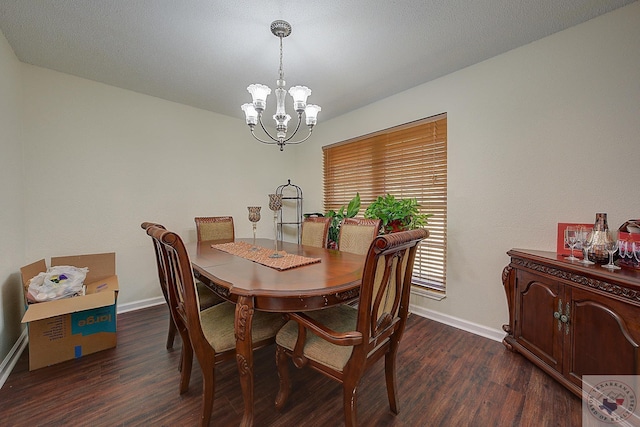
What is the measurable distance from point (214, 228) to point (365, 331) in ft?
7.79

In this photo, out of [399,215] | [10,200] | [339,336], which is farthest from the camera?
[399,215]

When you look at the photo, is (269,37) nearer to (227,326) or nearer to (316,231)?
(316,231)

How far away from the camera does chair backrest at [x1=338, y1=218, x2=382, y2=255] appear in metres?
2.17

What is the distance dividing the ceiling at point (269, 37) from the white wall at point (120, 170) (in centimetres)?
29

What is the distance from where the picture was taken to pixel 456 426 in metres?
1.29

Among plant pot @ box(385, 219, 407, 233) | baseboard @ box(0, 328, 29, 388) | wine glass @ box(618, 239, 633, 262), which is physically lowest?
baseboard @ box(0, 328, 29, 388)

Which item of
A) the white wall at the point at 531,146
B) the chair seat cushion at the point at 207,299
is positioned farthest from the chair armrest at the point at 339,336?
the white wall at the point at 531,146

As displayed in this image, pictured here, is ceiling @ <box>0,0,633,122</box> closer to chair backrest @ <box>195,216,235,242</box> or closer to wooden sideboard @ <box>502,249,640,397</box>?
chair backrest @ <box>195,216,235,242</box>

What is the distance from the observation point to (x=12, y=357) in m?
1.77

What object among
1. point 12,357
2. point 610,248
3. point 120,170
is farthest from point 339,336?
point 120,170

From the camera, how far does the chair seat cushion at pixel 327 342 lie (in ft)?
3.69

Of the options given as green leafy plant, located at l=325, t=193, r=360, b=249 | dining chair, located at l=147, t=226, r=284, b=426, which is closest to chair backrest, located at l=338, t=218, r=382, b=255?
green leafy plant, located at l=325, t=193, r=360, b=249

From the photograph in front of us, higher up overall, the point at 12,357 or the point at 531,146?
the point at 531,146

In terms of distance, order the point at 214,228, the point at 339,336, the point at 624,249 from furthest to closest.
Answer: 1. the point at 214,228
2. the point at 624,249
3. the point at 339,336
